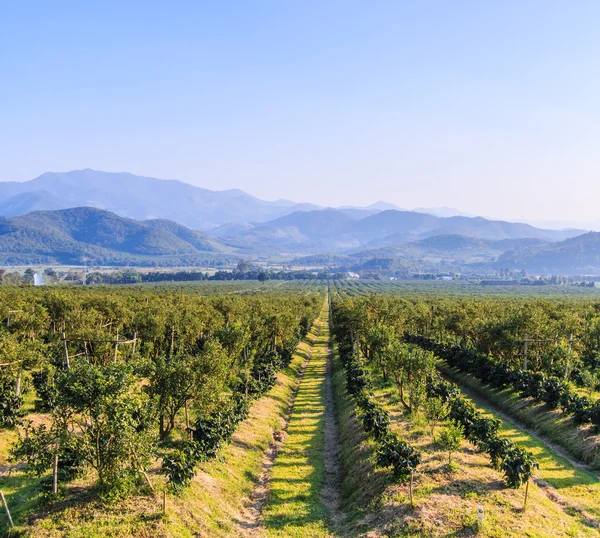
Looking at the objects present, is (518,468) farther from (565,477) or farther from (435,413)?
(435,413)

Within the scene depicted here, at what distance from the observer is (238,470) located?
24578 millimetres

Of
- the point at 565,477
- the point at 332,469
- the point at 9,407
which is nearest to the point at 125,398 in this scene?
the point at 9,407

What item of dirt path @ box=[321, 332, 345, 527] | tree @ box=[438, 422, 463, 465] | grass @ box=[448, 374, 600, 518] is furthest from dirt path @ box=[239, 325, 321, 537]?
grass @ box=[448, 374, 600, 518]

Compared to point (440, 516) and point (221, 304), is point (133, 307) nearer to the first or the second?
point (221, 304)

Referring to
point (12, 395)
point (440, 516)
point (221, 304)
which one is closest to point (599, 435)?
point (440, 516)

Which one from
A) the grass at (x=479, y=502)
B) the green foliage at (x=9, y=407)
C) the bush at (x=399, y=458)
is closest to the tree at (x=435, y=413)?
the grass at (x=479, y=502)

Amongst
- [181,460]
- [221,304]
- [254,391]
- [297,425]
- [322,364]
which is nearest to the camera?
[181,460]

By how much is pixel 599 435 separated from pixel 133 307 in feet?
160

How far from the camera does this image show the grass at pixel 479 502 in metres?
16.9

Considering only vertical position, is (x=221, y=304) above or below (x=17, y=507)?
above

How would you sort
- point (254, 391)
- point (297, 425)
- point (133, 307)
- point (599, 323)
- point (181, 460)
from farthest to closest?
point (133, 307) < point (599, 323) < point (254, 391) < point (297, 425) < point (181, 460)

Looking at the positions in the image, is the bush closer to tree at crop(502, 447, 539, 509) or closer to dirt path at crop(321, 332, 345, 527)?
dirt path at crop(321, 332, 345, 527)

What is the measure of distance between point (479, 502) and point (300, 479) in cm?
985

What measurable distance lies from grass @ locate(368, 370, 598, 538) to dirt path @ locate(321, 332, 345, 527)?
10.0 feet
